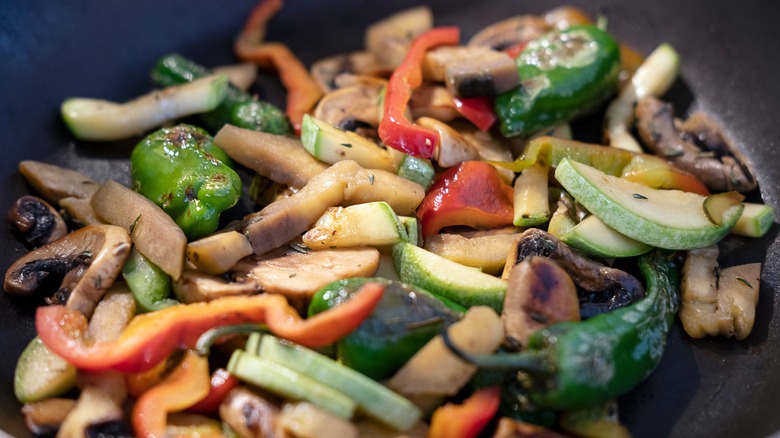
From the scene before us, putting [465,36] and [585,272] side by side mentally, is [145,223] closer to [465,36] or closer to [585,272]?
[585,272]

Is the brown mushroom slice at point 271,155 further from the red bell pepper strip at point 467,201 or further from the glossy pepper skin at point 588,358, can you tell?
the glossy pepper skin at point 588,358

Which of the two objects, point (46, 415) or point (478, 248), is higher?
point (46, 415)

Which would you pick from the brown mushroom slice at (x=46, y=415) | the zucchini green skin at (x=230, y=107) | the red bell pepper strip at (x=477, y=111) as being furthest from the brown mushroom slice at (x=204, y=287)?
the red bell pepper strip at (x=477, y=111)

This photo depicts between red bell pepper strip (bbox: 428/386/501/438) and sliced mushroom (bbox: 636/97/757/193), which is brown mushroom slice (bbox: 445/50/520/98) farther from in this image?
red bell pepper strip (bbox: 428/386/501/438)

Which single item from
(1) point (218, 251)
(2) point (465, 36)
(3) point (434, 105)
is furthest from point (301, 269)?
(2) point (465, 36)

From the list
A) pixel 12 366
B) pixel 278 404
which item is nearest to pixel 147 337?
pixel 278 404

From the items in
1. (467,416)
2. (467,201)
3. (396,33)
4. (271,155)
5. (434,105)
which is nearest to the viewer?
(467,416)

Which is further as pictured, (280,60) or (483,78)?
(280,60)

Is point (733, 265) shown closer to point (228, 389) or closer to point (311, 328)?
point (311, 328)
